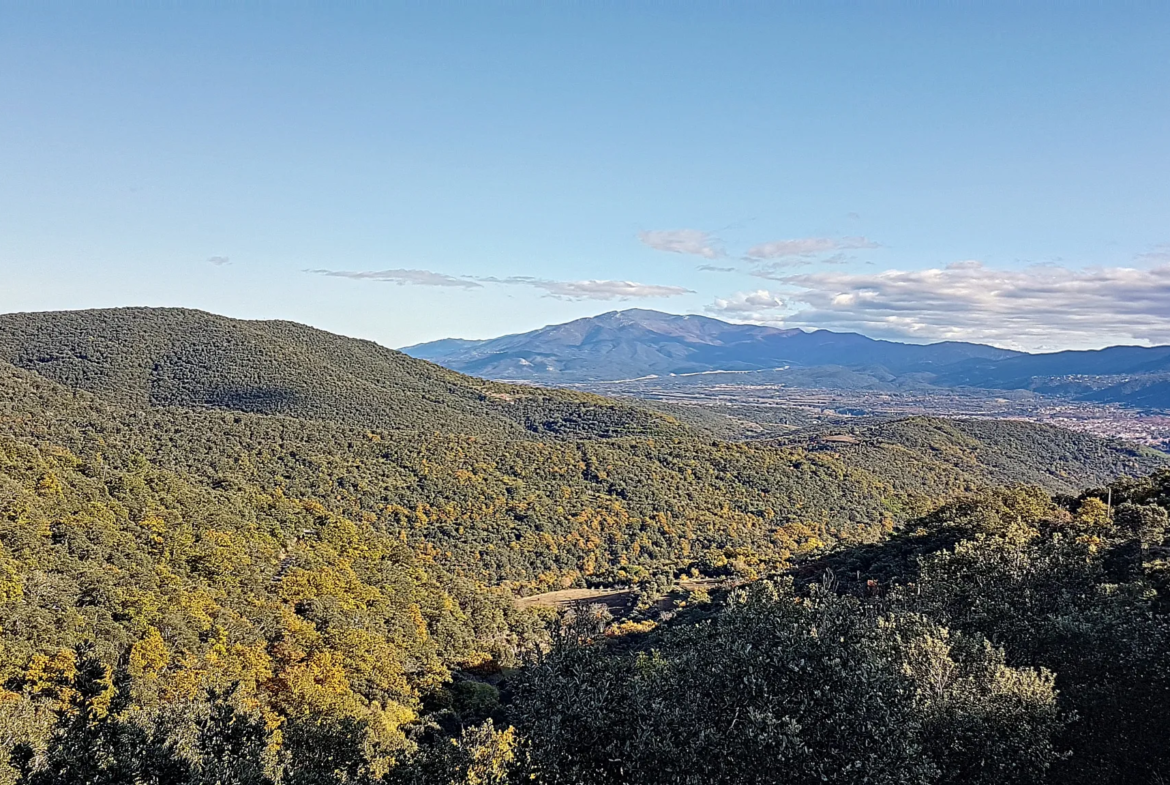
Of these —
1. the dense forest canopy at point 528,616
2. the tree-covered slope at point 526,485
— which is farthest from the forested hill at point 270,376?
the dense forest canopy at point 528,616

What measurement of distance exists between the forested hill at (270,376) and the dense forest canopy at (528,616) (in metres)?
24.7

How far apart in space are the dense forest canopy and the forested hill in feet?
81.0

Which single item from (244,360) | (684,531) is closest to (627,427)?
(684,531)

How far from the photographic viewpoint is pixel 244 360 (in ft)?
410

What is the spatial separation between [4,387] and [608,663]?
282 feet

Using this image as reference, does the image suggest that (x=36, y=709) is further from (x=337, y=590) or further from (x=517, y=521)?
(x=517, y=521)

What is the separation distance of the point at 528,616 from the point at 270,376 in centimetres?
8495

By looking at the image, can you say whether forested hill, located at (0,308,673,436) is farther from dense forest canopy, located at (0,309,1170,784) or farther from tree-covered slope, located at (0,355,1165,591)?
dense forest canopy, located at (0,309,1170,784)

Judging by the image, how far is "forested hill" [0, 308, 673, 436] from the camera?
111m

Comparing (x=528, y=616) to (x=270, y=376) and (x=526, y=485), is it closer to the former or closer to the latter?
(x=526, y=485)

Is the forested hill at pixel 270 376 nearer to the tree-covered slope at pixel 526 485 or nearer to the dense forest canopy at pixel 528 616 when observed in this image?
the tree-covered slope at pixel 526 485

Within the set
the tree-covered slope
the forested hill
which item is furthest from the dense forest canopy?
the forested hill

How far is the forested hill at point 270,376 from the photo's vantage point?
Result: 111 meters

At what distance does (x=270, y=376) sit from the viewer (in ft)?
394
